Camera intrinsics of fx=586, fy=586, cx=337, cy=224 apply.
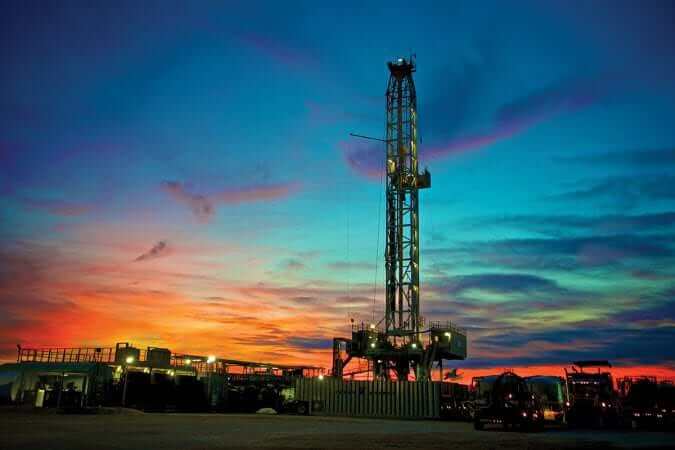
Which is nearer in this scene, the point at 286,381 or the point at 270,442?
the point at 270,442

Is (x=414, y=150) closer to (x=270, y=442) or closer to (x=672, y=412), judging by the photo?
(x=672, y=412)

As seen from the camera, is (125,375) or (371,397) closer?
(125,375)

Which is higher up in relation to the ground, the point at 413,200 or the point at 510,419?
the point at 413,200

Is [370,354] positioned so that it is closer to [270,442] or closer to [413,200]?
[413,200]

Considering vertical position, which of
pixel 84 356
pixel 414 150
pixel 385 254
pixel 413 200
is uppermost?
pixel 414 150

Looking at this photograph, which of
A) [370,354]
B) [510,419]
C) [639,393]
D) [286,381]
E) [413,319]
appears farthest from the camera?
[413,319]

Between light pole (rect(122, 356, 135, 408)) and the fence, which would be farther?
light pole (rect(122, 356, 135, 408))

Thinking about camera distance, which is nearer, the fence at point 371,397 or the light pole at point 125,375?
the fence at point 371,397

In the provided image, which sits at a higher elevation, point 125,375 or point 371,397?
point 125,375

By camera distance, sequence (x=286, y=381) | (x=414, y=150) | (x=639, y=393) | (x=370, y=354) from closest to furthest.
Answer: (x=639, y=393), (x=286, y=381), (x=370, y=354), (x=414, y=150)

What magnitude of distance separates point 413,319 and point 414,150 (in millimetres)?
21220

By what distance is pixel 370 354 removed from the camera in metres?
64.6

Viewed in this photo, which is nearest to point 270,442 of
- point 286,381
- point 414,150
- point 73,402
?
point 73,402

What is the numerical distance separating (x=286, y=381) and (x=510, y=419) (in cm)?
3658
